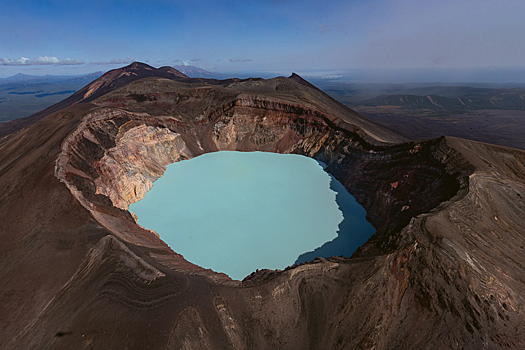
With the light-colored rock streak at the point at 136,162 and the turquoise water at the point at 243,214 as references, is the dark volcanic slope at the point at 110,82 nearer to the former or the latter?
the light-colored rock streak at the point at 136,162

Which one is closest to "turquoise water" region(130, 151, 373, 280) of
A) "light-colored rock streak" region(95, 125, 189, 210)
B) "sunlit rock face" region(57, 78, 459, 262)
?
"light-colored rock streak" region(95, 125, 189, 210)

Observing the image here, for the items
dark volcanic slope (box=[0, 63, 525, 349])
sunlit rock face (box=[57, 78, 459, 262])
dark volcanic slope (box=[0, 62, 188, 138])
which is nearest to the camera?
dark volcanic slope (box=[0, 63, 525, 349])

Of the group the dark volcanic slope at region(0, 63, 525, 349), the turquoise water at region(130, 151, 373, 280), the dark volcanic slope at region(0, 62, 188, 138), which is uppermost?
the dark volcanic slope at region(0, 62, 188, 138)

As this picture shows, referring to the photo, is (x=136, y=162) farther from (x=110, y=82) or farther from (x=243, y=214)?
(x=110, y=82)

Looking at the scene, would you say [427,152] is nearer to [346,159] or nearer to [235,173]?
[346,159]

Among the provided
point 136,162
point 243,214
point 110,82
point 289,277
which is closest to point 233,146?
point 136,162

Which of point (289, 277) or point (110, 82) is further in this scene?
point (110, 82)

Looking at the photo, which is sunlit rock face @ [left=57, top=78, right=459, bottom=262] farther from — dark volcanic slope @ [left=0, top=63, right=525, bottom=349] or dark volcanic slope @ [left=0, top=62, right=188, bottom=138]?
dark volcanic slope @ [left=0, top=62, right=188, bottom=138]

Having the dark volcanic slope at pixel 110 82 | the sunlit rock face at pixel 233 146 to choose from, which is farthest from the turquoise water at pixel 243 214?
the dark volcanic slope at pixel 110 82
